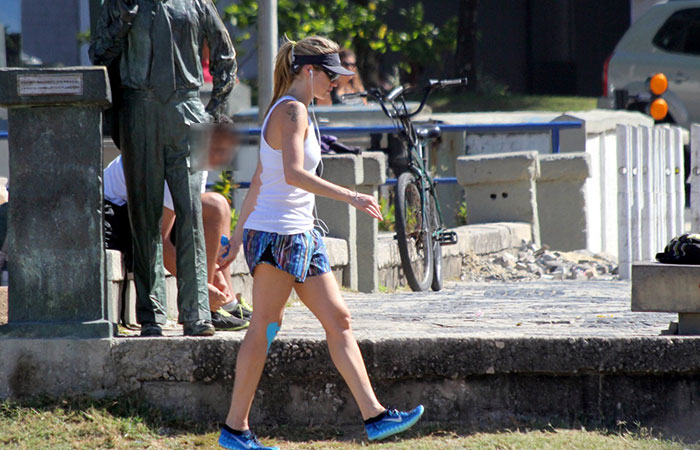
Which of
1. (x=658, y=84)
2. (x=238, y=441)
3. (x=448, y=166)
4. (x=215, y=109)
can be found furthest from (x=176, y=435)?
(x=658, y=84)

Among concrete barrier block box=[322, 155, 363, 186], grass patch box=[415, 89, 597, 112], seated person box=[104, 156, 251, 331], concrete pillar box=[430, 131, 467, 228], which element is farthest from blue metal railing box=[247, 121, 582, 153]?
grass patch box=[415, 89, 597, 112]

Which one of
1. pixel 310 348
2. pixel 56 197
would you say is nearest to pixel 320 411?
pixel 310 348

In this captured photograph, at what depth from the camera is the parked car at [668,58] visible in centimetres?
1362

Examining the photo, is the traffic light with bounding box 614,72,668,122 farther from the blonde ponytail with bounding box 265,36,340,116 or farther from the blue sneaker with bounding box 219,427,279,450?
the blue sneaker with bounding box 219,427,279,450

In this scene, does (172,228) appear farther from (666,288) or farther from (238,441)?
(666,288)

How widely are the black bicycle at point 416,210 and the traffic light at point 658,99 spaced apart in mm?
5064

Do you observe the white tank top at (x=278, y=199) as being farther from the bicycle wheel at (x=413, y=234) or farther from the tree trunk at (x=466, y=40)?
the tree trunk at (x=466, y=40)

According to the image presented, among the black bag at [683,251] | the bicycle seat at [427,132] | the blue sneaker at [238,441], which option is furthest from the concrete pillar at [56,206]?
the bicycle seat at [427,132]

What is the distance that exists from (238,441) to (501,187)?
21.2 feet

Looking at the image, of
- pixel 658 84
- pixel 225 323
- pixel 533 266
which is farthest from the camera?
pixel 658 84

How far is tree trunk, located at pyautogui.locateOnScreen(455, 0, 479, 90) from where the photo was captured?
23.2 m

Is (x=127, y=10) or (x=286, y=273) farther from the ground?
(x=127, y=10)

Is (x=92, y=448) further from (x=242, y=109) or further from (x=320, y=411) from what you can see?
(x=242, y=109)

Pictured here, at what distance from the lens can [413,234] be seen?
25.7ft
